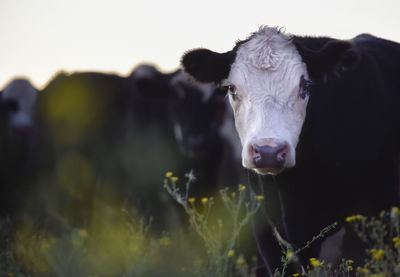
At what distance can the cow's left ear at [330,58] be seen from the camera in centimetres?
421

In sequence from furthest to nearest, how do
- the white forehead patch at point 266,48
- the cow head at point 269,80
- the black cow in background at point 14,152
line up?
the black cow in background at point 14,152, the white forehead patch at point 266,48, the cow head at point 269,80

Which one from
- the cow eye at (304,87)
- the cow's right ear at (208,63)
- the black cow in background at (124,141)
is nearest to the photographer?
the cow eye at (304,87)

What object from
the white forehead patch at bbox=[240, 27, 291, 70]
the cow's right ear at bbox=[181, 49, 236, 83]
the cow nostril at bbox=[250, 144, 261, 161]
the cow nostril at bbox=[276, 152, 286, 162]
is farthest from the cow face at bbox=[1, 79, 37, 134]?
the cow nostril at bbox=[276, 152, 286, 162]

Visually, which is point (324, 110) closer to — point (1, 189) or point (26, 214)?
point (26, 214)

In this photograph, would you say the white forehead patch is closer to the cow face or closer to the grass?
the grass

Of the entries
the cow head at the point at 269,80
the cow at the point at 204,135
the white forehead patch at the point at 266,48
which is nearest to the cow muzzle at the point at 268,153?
the cow head at the point at 269,80

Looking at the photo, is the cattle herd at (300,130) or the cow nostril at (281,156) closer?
the cow nostril at (281,156)

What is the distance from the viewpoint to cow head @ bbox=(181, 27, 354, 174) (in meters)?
3.63

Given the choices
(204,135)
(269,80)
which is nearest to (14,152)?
(204,135)

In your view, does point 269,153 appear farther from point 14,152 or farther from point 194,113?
point 14,152

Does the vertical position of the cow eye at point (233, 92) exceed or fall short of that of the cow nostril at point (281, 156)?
it exceeds it

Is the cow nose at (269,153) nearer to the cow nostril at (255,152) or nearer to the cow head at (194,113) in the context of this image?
the cow nostril at (255,152)

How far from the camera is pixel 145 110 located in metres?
8.18

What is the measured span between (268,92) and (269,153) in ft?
2.21
